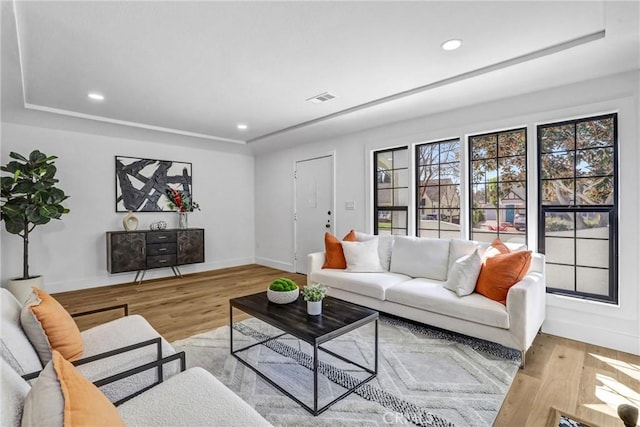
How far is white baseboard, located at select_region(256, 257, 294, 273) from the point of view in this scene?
237 inches

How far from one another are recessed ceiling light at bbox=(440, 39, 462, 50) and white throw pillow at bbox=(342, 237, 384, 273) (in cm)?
227

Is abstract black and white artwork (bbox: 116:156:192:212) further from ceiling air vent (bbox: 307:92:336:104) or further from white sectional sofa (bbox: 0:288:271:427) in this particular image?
white sectional sofa (bbox: 0:288:271:427)

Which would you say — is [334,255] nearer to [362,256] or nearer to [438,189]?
[362,256]

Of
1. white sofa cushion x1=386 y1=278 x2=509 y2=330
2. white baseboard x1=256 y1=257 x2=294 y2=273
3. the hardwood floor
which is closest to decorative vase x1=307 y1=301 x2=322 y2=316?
white sofa cushion x1=386 y1=278 x2=509 y2=330

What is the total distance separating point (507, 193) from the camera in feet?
11.6

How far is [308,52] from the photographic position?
257 centimetres

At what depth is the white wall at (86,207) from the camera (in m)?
4.32

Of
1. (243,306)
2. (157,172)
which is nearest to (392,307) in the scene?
(243,306)

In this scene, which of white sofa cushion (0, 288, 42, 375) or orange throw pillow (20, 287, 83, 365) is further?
orange throw pillow (20, 287, 83, 365)

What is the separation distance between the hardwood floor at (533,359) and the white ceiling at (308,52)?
7.71ft

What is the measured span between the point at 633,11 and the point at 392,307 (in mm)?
2803

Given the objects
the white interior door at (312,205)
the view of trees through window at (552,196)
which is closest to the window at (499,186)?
the view of trees through window at (552,196)

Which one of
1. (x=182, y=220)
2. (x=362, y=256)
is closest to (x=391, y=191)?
(x=362, y=256)

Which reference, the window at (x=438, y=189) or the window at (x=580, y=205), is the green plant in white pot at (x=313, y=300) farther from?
the window at (x=580, y=205)
